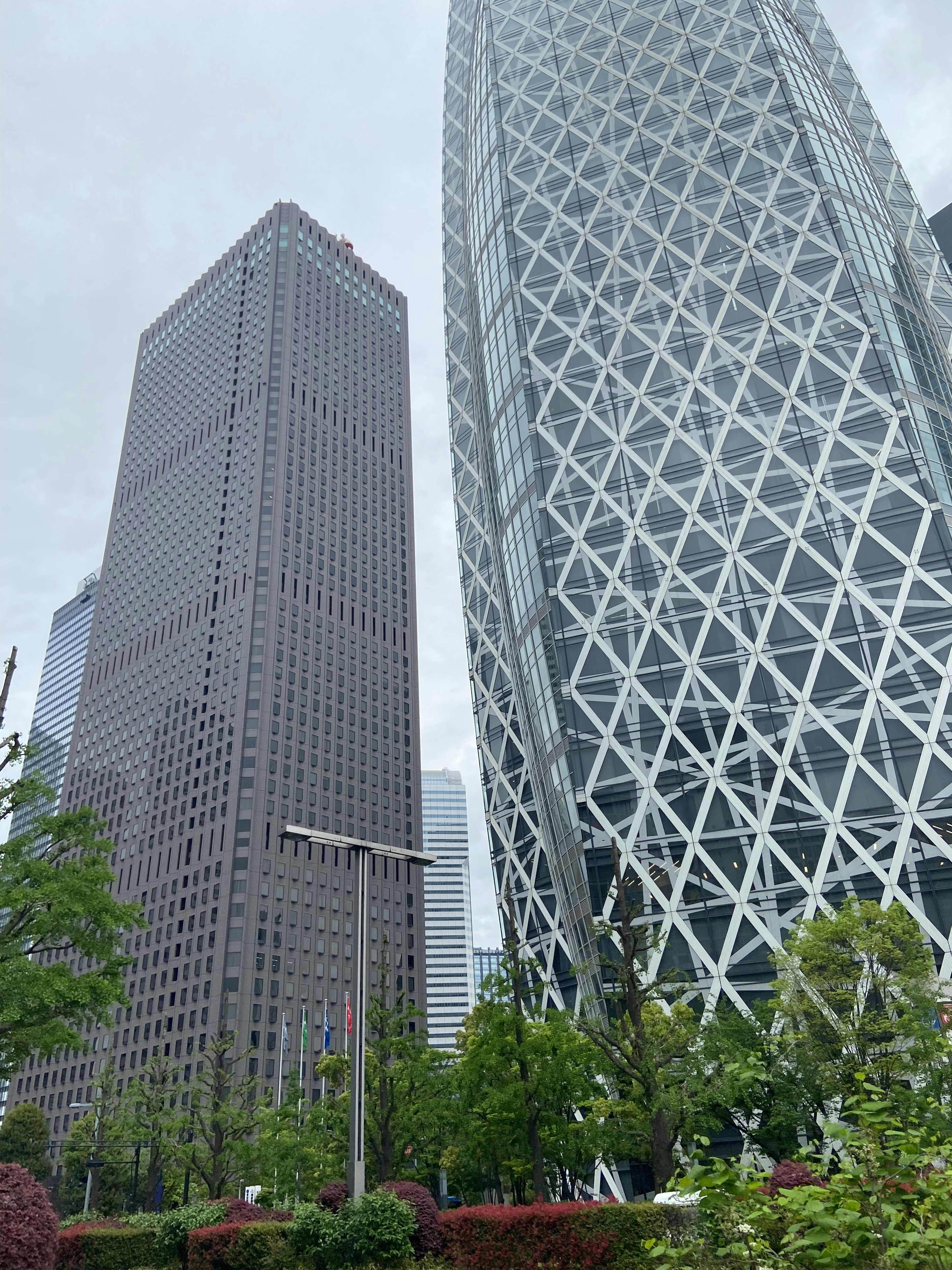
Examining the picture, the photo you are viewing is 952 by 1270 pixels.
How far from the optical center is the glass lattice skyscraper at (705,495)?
53.2 meters

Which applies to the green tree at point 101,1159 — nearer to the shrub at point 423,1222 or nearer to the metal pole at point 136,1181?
the metal pole at point 136,1181

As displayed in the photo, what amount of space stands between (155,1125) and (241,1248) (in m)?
31.3

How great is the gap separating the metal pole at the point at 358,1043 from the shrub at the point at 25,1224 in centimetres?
656

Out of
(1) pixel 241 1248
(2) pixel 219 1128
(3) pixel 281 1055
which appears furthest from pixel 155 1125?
(3) pixel 281 1055

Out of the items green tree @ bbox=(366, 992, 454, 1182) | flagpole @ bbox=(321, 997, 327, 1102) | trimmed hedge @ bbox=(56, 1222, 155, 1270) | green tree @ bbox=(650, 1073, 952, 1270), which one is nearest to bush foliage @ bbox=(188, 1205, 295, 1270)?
trimmed hedge @ bbox=(56, 1222, 155, 1270)

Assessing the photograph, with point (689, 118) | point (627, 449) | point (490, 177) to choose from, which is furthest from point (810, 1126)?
point (490, 177)

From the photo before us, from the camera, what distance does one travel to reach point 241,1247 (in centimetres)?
2558

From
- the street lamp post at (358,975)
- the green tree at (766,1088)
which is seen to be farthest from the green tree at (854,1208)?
the green tree at (766,1088)

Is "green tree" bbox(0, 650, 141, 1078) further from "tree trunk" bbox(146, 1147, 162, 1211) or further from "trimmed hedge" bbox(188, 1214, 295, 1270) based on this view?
"tree trunk" bbox(146, 1147, 162, 1211)

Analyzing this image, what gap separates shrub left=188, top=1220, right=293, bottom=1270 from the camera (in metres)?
24.6

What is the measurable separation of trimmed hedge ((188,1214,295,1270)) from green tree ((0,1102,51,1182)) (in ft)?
252

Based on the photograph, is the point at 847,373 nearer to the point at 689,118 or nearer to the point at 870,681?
the point at 870,681

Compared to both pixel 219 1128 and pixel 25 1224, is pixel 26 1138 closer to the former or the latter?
pixel 219 1128

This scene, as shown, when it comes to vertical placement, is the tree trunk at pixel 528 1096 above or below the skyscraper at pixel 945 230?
below
